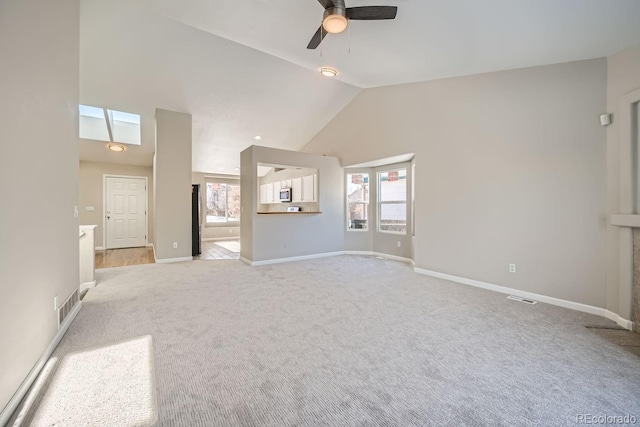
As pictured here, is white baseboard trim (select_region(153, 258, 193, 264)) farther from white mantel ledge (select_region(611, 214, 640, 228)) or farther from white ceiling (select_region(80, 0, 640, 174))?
white mantel ledge (select_region(611, 214, 640, 228))

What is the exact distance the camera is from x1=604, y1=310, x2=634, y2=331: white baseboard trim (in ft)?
8.39

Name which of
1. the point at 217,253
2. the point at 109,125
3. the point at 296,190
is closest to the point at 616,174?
the point at 296,190

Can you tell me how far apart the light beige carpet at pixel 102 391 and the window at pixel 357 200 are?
204 inches

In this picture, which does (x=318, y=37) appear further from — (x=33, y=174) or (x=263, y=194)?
(x=263, y=194)

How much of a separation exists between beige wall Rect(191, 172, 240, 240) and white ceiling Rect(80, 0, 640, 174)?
2.62 m

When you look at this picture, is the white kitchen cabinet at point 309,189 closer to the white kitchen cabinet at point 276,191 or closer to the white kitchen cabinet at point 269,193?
the white kitchen cabinet at point 276,191

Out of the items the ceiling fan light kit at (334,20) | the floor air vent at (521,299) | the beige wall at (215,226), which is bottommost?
the floor air vent at (521,299)

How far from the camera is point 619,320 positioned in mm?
2658

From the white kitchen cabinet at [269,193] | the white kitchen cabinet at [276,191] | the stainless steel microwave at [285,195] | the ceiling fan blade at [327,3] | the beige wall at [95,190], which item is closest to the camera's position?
the ceiling fan blade at [327,3]

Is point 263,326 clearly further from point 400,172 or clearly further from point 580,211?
point 400,172

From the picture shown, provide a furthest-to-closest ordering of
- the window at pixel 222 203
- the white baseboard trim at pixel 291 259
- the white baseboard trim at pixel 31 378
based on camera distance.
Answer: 1. the window at pixel 222 203
2. the white baseboard trim at pixel 291 259
3. the white baseboard trim at pixel 31 378

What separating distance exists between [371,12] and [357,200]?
4.53 m

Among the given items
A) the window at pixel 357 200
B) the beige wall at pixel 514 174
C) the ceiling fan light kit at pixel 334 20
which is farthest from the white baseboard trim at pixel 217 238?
the ceiling fan light kit at pixel 334 20

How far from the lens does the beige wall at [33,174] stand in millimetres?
1495
